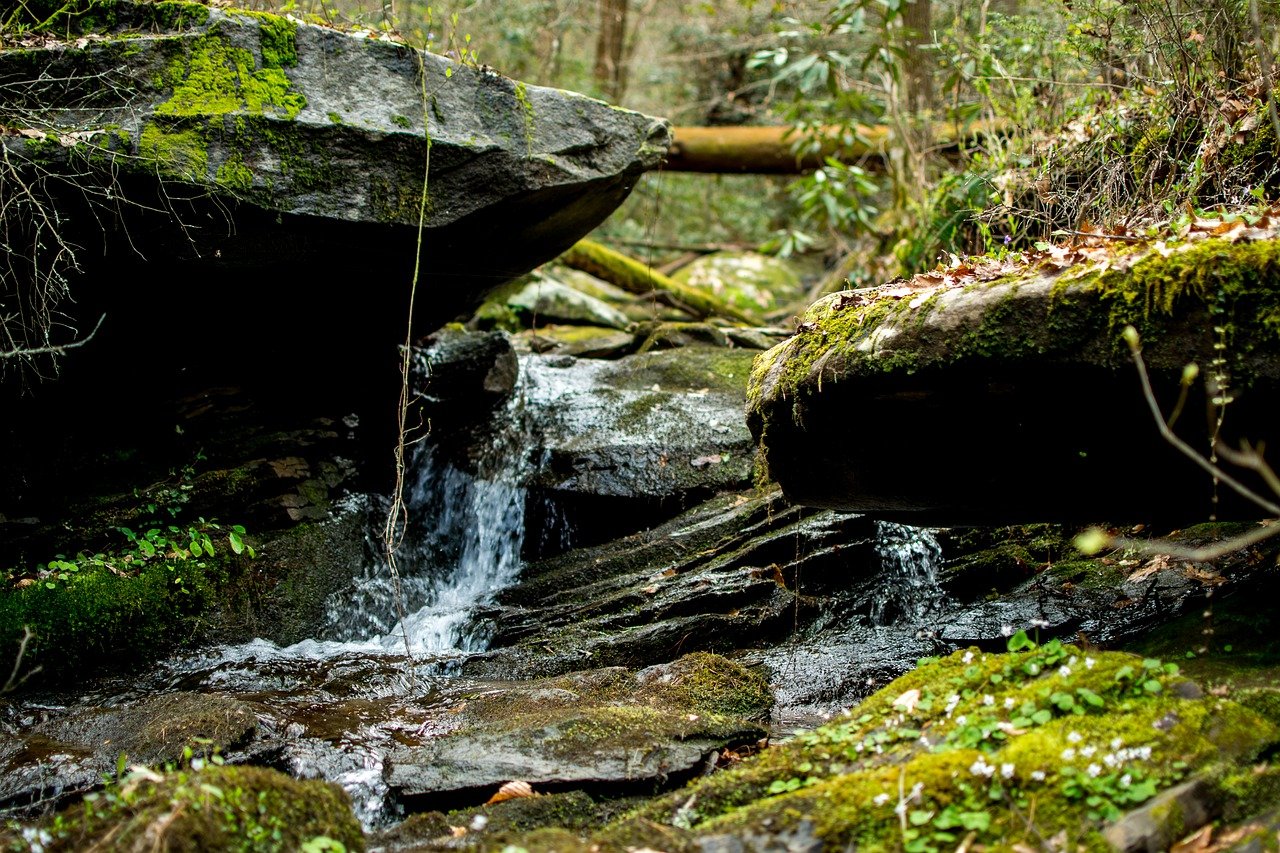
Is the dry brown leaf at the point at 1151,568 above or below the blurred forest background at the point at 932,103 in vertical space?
below

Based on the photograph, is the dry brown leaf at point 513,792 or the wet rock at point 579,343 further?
the wet rock at point 579,343

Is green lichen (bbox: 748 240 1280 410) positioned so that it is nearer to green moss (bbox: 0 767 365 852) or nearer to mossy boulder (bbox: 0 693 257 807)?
green moss (bbox: 0 767 365 852)

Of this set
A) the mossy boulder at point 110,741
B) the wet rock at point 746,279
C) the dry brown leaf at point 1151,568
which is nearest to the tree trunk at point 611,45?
the wet rock at point 746,279

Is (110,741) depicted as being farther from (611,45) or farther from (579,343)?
(611,45)

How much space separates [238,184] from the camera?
5.51 meters

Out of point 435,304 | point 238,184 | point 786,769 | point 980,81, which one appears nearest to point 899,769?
point 786,769

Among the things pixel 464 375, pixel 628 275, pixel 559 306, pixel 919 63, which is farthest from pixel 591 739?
pixel 919 63

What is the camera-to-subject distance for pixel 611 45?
15781 millimetres

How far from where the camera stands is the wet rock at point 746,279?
14.5 metres

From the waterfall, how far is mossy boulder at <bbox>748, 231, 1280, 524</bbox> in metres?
1.26

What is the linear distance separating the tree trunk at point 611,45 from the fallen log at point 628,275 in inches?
147

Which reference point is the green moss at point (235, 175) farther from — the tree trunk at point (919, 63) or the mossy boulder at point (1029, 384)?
the tree trunk at point (919, 63)

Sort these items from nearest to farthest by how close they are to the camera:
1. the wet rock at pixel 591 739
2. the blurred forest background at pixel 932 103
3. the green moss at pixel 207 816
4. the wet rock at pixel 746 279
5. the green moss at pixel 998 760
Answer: the green moss at pixel 207 816 < the green moss at pixel 998 760 < the wet rock at pixel 591 739 < the blurred forest background at pixel 932 103 < the wet rock at pixel 746 279

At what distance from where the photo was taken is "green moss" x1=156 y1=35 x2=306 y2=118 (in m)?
5.45
